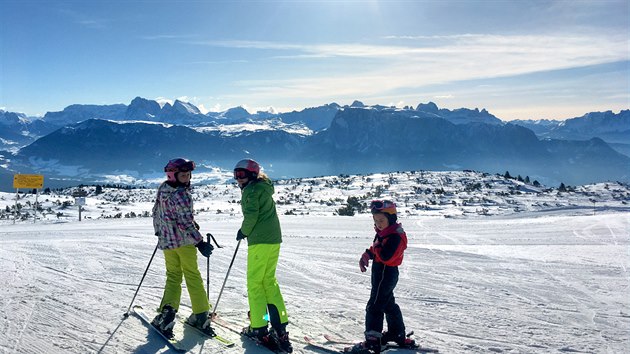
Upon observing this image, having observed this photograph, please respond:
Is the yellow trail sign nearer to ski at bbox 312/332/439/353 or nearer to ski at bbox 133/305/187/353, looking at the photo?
ski at bbox 133/305/187/353

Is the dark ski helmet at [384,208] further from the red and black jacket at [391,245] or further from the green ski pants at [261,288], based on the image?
the green ski pants at [261,288]

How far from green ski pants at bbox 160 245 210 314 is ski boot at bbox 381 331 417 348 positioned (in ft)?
8.08

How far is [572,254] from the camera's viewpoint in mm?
12359

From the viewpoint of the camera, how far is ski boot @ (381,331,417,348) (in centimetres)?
608

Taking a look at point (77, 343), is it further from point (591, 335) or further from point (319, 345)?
point (591, 335)

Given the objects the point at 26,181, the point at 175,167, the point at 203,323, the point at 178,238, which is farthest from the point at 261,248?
the point at 26,181

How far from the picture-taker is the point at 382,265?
5863mm

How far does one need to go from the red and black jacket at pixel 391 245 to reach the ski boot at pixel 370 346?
905 millimetres

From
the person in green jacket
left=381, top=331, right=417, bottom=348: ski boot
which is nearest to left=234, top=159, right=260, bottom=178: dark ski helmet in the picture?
the person in green jacket

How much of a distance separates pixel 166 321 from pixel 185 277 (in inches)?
24.2

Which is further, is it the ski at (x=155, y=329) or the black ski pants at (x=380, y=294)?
the black ski pants at (x=380, y=294)

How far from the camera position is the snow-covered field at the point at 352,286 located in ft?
20.5

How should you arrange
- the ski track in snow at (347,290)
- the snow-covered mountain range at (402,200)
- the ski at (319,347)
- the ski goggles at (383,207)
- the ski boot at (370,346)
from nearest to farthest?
the ski goggles at (383,207) < the ski boot at (370,346) < the ski at (319,347) < the ski track in snow at (347,290) < the snow-covered mountain range at (402,200)

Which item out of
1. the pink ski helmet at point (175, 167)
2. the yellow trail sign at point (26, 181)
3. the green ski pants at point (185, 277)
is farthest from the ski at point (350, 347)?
the yellow trail sign at point (26, 181)
